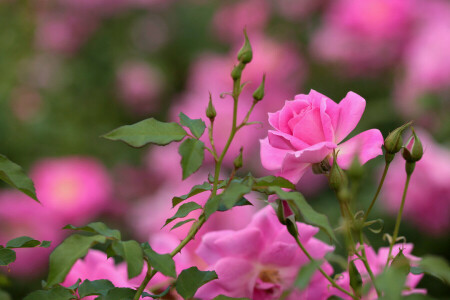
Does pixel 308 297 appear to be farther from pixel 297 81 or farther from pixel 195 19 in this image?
pixel 195 19

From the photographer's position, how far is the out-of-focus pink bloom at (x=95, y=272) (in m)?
0.48

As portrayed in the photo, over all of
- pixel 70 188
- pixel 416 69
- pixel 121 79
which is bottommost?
pixel 70 188

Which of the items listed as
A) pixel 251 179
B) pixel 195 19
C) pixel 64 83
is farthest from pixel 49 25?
pixel 251 179

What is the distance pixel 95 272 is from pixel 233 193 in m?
0.16

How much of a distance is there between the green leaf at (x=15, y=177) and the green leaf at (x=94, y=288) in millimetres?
59

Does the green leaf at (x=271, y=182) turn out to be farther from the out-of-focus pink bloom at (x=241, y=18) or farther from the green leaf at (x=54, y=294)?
the out-of-focus pink bloom at (x=241, y=18)

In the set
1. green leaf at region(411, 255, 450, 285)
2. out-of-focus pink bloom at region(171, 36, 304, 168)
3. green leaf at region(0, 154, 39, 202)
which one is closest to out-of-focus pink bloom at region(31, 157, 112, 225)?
out-of-focus pink bloom at region(171, 36, 304, 168)

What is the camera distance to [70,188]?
1518 mm

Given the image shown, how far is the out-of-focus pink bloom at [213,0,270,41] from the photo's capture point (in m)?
2.19

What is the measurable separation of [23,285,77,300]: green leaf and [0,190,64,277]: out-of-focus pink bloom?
0.95 m

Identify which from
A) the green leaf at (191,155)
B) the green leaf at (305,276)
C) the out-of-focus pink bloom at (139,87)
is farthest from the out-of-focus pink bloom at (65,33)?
the green leaf at (305,276)

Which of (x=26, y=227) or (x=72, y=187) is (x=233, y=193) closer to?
(x=26, y=227)

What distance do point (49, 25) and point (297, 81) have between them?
3.28 ft

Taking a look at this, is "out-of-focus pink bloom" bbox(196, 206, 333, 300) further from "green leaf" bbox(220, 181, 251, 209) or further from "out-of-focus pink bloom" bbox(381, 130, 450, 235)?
"out-of-focus pink bloom" bbox(381, 130, 450, 235)
